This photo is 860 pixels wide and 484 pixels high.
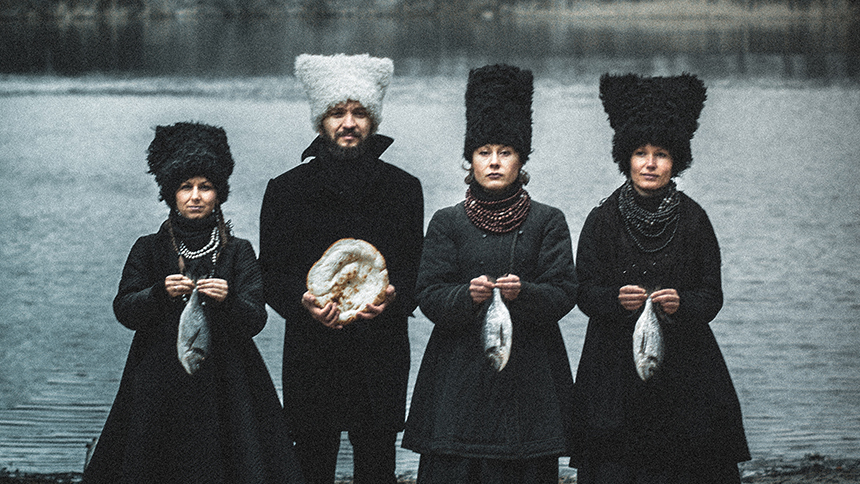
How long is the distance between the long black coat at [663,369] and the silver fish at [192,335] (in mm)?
1129

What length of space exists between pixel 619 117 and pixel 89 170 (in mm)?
8625

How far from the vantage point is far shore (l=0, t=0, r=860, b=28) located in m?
7.88

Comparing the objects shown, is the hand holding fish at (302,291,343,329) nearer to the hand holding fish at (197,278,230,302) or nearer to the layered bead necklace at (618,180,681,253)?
the hand holding fish at (197,278,230,302)

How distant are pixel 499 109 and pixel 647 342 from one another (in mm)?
806

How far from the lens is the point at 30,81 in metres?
10.1

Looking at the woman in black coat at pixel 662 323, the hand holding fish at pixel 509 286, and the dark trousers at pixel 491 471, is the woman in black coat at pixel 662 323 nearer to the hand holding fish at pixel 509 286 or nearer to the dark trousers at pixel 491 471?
the dark trousers at pixel 491 471

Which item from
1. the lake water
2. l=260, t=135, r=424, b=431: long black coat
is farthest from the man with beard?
the lake water

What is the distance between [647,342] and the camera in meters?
2.57

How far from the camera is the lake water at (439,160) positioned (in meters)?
5.85

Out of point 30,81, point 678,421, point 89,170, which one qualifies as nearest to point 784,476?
point 678,421

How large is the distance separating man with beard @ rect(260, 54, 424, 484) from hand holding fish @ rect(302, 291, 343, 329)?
0.35ft

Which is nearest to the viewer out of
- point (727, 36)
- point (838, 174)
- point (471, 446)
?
point (471, 446)

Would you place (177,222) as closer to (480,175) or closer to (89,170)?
(480,175)

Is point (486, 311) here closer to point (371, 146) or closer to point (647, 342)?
point (647, 342)
